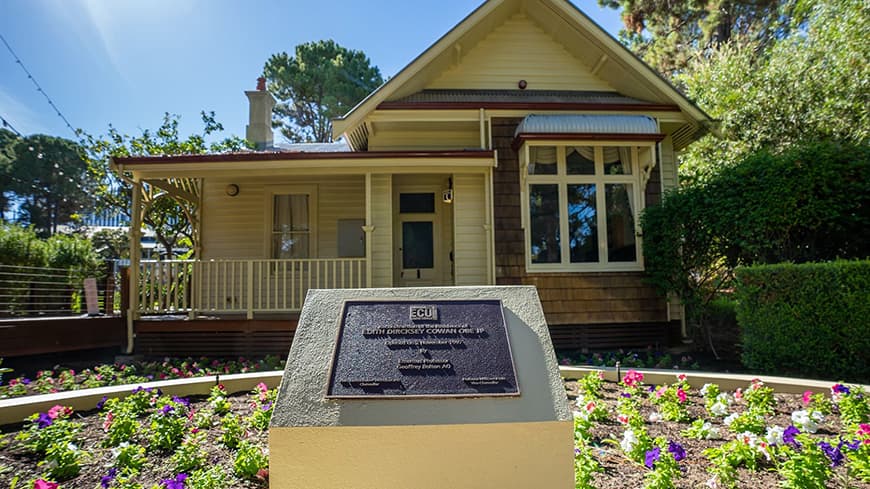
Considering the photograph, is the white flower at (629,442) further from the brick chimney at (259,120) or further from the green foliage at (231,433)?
the brick chimney at (259,120)

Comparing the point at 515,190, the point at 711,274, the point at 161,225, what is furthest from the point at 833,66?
the point at 161,225

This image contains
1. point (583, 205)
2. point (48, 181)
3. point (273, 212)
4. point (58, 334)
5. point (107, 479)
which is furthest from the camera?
point (48, 181)

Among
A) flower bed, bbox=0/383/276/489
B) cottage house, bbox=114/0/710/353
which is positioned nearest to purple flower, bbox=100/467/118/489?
flower bed, bbox=0/383/276/489

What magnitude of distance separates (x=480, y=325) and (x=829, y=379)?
A: 4.83m

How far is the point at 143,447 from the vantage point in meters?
2.71

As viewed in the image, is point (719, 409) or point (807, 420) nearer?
point (807, 420)

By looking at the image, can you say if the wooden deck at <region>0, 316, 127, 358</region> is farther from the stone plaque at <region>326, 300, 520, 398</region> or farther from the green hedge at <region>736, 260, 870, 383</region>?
the green hedge at <region>736, 260, 870, 383</region>

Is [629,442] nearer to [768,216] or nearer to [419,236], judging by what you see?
[768,216]

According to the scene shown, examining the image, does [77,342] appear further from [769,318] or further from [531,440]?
[769,318]

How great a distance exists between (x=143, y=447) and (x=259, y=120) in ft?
36.7

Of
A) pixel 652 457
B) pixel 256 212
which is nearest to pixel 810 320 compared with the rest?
pixel 652 457

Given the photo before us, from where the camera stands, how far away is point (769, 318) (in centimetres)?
516

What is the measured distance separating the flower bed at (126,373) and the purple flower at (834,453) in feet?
20.2

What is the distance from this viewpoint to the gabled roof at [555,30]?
8.11 meters
